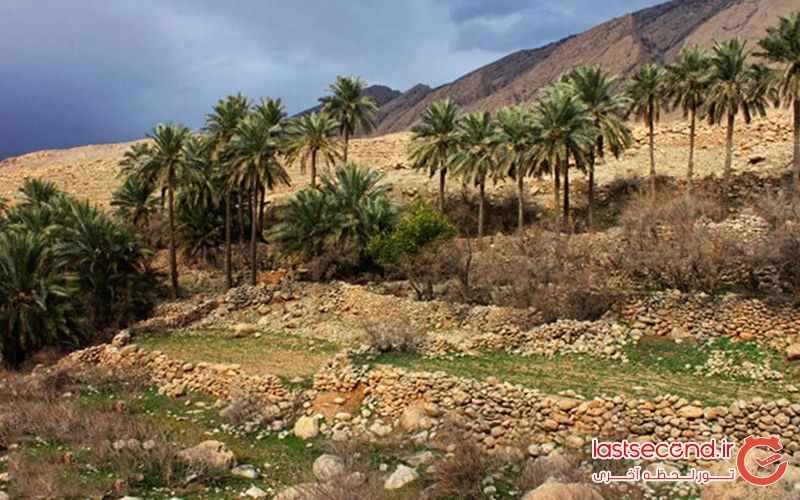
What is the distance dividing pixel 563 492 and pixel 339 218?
23950mm

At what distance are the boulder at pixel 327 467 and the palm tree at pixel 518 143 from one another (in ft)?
70.3

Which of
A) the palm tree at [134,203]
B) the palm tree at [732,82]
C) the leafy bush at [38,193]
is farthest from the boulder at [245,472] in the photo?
the leafy bush at [38,193]

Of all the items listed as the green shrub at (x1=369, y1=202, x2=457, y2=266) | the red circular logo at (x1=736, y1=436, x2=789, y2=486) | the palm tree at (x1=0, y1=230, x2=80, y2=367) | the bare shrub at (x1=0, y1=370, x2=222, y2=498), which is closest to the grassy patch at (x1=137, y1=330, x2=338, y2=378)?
the palm tree at (x1=0, y1=230, x2=80, y2=367)

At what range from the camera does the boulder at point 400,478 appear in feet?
35.9

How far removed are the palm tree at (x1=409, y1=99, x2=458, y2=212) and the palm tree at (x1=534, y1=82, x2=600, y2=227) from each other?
6.74 meters

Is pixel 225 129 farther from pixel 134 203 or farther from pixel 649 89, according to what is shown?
pixel 649 89

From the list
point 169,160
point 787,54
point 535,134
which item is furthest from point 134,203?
point 787,54

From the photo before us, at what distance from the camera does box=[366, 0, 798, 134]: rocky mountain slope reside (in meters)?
140

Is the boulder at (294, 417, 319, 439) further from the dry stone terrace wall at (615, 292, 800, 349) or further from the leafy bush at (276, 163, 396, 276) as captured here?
the leafy bush at (276, 163, 396, 276)

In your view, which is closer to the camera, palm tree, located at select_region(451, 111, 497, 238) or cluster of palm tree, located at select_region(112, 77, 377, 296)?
cluster of palm tree, located at select_region(112, 77, 377, 296)

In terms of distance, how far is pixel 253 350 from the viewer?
22.2 m

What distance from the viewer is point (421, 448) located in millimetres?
12875

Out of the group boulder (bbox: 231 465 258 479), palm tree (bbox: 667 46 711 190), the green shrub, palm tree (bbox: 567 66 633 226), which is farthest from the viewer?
palm tree (bbox: 667 46 711 190)

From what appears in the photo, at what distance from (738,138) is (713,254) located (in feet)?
99.4
